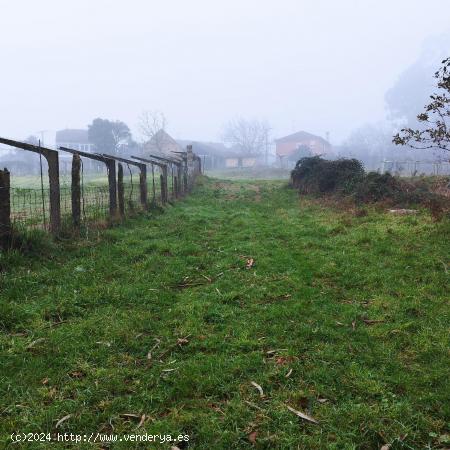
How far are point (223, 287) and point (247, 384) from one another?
2.58m

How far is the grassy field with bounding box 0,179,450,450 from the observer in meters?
3.31

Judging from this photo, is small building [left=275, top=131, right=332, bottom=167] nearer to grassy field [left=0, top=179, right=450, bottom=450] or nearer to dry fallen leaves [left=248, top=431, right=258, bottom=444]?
grassy field [left=0, top=179, right=450, bottom=450]

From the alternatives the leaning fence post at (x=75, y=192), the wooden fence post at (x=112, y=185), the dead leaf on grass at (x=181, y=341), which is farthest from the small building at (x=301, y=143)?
the dead leaf on grass at (x=181, y=341)

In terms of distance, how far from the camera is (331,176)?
17.6m

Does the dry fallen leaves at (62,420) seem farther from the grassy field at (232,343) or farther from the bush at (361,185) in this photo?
the bush at (361,185)

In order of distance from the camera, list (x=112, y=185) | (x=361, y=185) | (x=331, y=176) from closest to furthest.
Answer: (x=112, y=185), (x=361, y=185), (x=331, y=176)

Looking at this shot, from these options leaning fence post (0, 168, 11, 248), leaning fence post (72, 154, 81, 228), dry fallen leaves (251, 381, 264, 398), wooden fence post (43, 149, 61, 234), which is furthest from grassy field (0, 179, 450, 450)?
leaning fence post (72, 154, 81, 228)

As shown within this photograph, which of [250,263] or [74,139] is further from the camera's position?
[74,139]

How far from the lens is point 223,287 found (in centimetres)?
636

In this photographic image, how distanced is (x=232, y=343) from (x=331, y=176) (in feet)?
46.5

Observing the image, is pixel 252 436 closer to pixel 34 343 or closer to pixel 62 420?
pixel 62 420

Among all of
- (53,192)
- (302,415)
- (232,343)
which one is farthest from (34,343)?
(53,192)

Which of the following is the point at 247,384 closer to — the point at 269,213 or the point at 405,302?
the point at 405,302

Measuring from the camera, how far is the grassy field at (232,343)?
3312 millimetres
